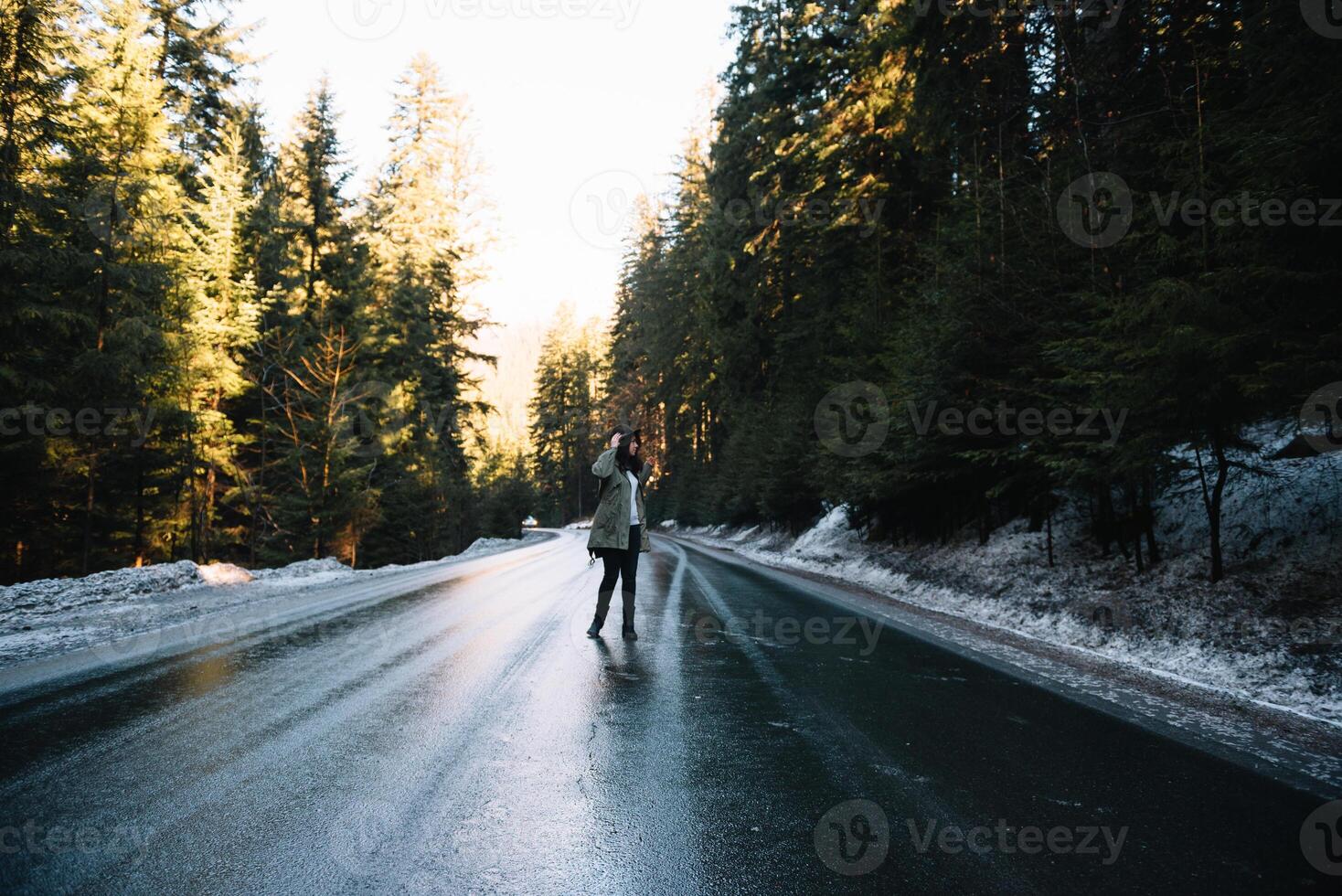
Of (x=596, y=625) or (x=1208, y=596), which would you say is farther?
(x=596, y=625)

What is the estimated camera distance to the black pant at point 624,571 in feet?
23.6

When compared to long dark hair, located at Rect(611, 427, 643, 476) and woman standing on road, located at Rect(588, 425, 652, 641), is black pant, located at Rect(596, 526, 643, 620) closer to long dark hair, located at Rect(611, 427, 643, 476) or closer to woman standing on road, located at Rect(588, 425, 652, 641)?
woman standing on road, located at Rect(588, 425, 652, 641)

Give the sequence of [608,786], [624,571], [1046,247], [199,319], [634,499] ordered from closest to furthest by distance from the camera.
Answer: [608,786] → [634,499] → [624,571] → [1046,247] → [199,319]

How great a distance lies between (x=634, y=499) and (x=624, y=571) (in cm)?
82

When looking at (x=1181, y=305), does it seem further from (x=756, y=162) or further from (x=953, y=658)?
(x=756, y=162)

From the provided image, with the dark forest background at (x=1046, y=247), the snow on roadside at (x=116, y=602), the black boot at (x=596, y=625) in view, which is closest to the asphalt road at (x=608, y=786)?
the black boot at (x=596, y=625)

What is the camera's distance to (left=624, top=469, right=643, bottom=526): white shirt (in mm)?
7297

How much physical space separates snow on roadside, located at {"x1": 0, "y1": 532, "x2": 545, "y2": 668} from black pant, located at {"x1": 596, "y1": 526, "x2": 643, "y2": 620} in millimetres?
5088

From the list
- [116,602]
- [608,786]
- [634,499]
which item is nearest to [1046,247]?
[634,499]

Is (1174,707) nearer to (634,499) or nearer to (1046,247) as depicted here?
(634,499)

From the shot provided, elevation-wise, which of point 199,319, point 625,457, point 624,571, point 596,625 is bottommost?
point 596,625

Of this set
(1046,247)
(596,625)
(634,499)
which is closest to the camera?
(596,625)

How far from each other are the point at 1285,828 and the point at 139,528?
72.9 ft

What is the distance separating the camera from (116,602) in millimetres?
9398
